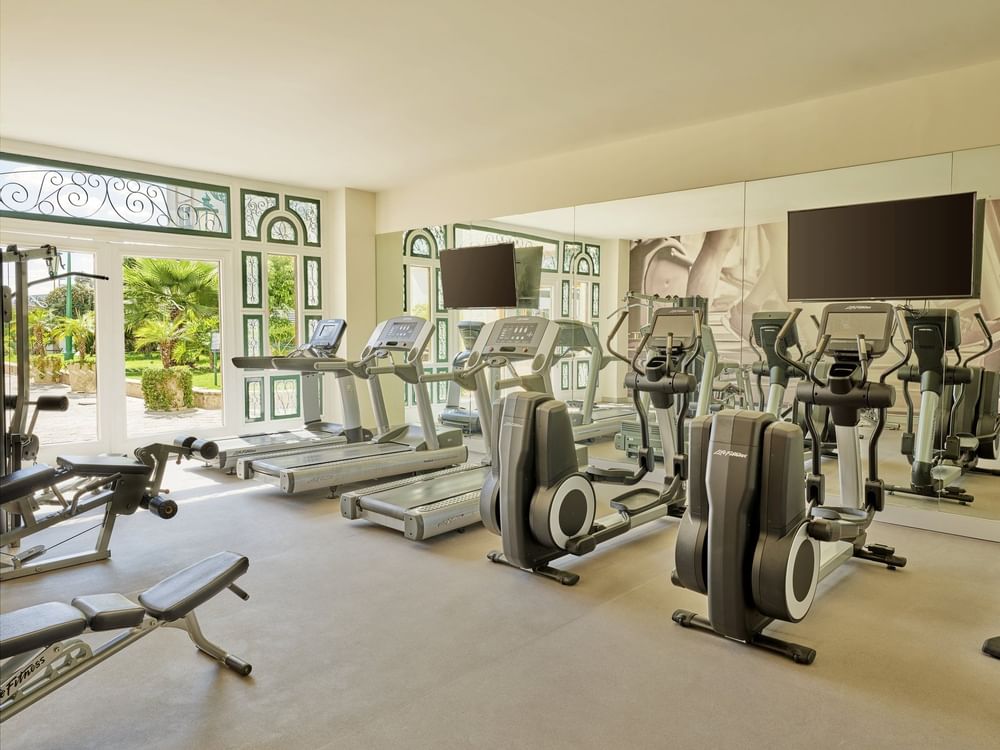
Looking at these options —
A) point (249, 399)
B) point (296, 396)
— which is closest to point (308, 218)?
point (296, 396)

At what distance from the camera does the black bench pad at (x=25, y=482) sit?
2814 millimetres

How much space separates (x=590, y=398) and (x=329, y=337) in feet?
7.84

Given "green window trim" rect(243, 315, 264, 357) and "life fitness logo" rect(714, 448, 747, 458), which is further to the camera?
"green window trim" rect(243, 315, 264, 357)

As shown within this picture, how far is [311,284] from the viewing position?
798cm

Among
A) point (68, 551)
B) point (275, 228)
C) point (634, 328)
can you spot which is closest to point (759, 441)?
point (634, 328)

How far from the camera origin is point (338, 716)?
2352 mm

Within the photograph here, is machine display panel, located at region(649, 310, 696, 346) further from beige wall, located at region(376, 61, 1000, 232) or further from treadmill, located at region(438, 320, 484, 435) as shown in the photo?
treadmill, located at region(438, 320, 484, 435)

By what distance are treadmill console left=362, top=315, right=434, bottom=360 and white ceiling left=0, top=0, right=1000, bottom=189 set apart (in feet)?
4.94

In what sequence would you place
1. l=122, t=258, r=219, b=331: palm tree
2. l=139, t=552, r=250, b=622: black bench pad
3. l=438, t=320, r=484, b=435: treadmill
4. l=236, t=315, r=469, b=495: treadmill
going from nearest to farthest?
l=139, t=552, r=250, b=622: black bench pad < l=236, t=315, r=469, b=495: treadmill < l=438, t=320, r=484, b=435: treadmill < l=122, t=258, r=219, b=331: palm tree

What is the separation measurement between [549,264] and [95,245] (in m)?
4.09

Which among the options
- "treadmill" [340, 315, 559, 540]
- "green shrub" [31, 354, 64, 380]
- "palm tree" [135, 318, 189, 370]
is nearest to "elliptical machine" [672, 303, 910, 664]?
"treadmill" [340, 315, 559, 540]

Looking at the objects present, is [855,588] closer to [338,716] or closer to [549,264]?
[338,716]

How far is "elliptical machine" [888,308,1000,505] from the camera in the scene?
4.25 meters

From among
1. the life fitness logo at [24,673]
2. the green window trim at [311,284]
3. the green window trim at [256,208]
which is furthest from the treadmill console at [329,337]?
the life fitness logo at [24,673]
